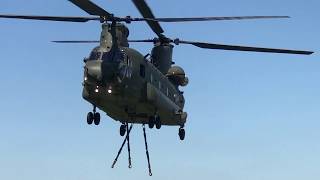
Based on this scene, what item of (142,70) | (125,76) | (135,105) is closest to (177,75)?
(142,70)

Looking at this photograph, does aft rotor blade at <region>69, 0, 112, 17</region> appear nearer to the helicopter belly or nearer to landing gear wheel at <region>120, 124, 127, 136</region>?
the helicopter belly

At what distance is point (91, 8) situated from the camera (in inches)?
1308

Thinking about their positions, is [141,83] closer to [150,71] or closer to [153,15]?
[150,71]

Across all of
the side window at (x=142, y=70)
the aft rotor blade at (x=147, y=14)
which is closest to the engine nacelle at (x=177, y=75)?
the aft rotor blade at (x=147, y=14)

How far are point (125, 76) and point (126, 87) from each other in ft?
2.07

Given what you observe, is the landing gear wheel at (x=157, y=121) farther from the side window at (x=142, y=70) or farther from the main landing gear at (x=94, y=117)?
the main landing gear at (x=94, y=117)

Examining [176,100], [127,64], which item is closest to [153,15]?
[127,64]

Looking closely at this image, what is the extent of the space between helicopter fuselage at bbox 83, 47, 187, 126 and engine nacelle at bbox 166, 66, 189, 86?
3.17m

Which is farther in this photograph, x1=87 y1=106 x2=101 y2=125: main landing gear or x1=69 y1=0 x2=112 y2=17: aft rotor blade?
x1=87 y1=106 x2=101 y2=125: main landing gear

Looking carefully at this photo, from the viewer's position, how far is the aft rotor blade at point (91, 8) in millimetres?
31875

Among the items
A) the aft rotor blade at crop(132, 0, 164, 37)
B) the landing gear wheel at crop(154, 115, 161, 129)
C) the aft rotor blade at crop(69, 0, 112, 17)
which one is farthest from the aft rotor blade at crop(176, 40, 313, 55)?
the aft rotor blade at crop(69, 0, 112, 17)

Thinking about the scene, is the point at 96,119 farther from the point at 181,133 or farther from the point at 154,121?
A: the point at 181,133

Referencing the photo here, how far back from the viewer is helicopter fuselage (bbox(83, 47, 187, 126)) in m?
34.9

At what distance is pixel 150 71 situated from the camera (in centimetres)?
3944
